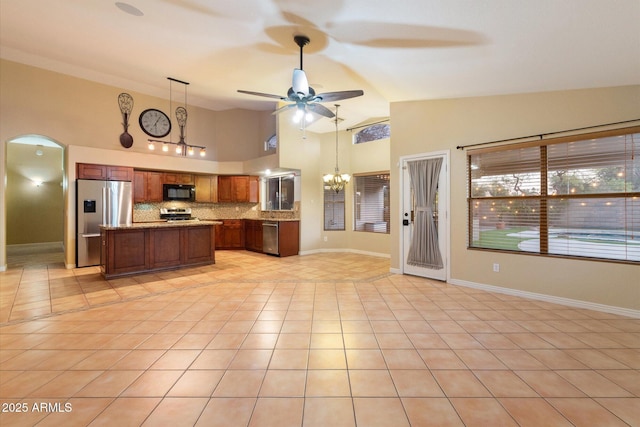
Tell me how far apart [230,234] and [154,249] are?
Answer: 3.04 meters

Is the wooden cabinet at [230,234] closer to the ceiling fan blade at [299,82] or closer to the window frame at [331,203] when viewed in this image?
the window frame at [331,203]

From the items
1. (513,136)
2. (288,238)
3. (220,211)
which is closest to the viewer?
(513,136)

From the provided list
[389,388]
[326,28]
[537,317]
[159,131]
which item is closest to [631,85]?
[537,317]

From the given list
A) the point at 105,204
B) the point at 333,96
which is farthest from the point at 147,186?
the point at 333,96

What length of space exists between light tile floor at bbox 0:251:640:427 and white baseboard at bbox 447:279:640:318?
→ 0.15 m

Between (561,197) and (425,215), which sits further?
(425,215)

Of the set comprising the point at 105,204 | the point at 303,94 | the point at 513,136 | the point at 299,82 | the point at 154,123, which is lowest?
the point at 105,204

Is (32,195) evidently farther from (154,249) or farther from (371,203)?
(371,203)

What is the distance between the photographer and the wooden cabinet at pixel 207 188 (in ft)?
25.6

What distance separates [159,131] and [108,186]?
1943 millimetres

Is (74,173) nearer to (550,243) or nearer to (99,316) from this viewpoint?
(99,316)

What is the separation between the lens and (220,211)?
8250 millimetres

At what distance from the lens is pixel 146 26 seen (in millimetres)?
3541

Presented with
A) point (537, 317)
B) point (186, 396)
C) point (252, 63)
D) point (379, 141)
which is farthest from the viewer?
point (379, 141)
